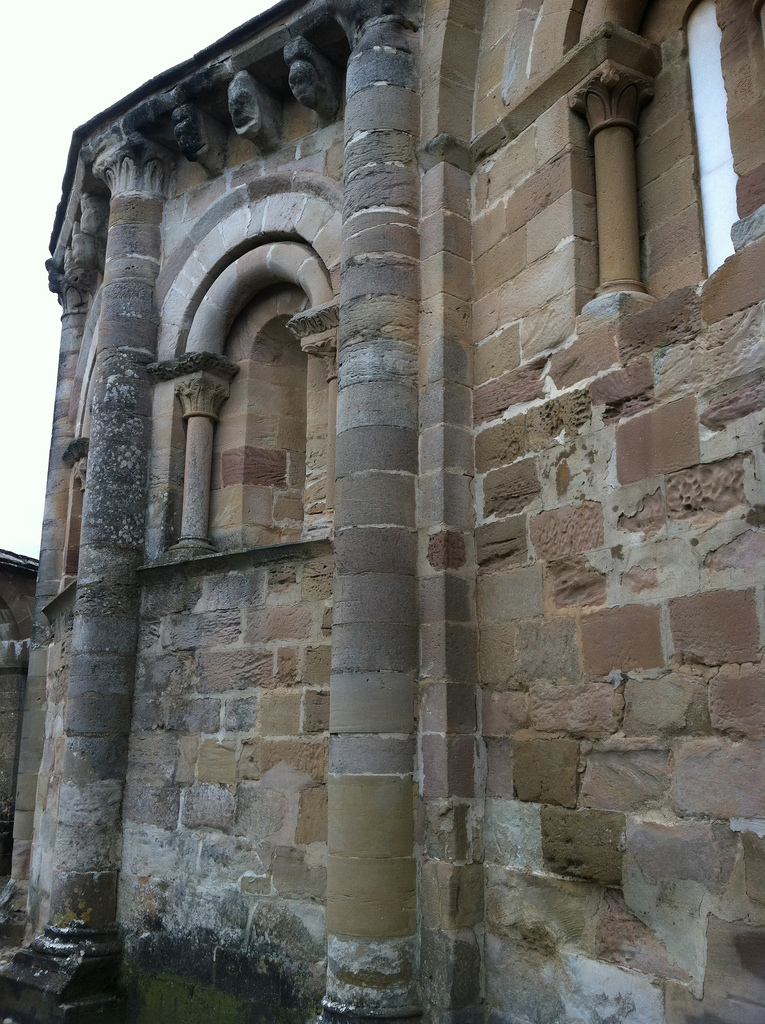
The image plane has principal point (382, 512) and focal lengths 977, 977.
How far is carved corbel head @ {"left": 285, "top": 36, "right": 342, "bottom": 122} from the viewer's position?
5891 mm

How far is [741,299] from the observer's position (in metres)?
3.53

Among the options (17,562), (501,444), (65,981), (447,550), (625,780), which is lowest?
(65,981)

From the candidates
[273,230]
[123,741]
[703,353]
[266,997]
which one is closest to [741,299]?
[703,353]

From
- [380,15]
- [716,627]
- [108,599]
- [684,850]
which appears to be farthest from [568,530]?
[108,599]

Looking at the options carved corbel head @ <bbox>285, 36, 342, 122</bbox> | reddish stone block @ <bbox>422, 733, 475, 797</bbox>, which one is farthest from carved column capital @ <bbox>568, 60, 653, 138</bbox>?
reddish stone block @ <bbox>422, 733, 475, 797</bbox>

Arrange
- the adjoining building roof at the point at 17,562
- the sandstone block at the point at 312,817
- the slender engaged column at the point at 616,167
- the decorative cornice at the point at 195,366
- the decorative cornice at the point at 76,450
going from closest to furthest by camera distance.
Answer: the slender engaged column at the point at 616,167 → the sandstone block at the point at 312,817 → the decorative cornice at the point at 195,366 → the decorative cornice at the point at 76,450 → the adjoining building roof at the point at 17,562

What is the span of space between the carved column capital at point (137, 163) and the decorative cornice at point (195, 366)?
140 cm

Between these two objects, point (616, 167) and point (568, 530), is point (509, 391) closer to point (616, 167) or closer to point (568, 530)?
point (568, 530)

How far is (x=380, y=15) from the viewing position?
210 inches

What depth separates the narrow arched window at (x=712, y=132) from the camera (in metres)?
3.91

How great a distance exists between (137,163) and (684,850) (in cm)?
590

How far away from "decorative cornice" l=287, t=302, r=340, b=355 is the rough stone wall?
118 cm

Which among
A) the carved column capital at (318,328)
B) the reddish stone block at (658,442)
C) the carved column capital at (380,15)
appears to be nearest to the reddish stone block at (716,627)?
the reddish stone block at (658,442)

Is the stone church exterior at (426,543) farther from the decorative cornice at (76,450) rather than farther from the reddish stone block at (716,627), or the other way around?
the decorative cornice at (76,450)
